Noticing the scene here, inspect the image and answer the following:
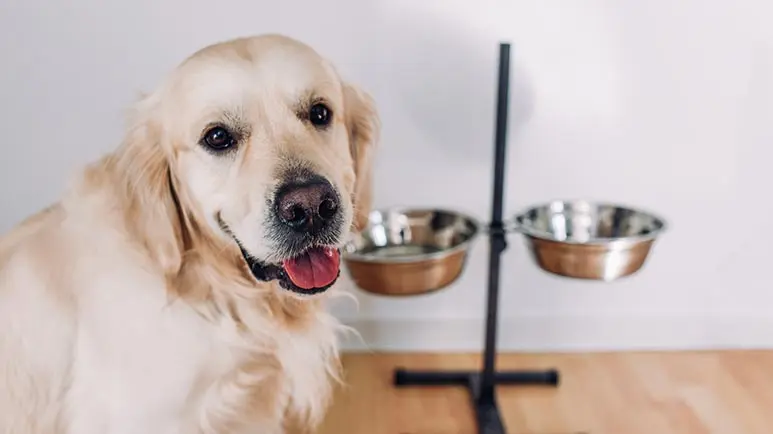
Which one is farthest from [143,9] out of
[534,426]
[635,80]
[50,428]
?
[534,426]

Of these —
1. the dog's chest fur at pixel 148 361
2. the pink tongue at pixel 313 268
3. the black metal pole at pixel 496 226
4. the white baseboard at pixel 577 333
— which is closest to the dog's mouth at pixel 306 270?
the pink tongue at pixel 313 268

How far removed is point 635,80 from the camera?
6.63 feet

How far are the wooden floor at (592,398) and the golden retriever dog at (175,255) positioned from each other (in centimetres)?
74

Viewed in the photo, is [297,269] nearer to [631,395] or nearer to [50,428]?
[50,428]

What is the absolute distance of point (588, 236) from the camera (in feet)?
6.70

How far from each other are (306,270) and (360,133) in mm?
303

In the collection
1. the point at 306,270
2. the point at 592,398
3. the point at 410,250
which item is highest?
the point at 306,270

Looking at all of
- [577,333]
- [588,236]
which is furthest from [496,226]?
[577,333]

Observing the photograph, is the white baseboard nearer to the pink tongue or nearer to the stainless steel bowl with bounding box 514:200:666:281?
the stainless steel bowl with bounding box 514:200:666:281

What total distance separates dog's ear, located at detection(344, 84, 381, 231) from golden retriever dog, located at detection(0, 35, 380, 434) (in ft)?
0.35

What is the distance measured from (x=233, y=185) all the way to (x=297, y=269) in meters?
0.16

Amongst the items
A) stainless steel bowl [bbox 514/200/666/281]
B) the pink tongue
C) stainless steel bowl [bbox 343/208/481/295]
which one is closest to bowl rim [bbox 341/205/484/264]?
stainless steel bowl [bbox 343/208/481/295]

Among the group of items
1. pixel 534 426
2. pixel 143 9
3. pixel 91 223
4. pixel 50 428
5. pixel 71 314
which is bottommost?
pixel 534 426

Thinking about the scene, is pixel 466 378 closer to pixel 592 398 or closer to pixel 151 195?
pixel 592 398
